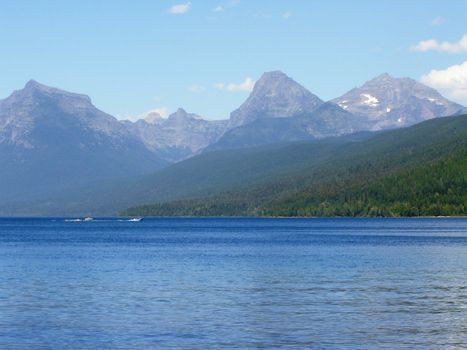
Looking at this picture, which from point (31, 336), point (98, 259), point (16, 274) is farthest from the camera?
point (98, 259)

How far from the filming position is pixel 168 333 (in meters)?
62.5

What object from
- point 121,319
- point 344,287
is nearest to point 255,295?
point 344,287

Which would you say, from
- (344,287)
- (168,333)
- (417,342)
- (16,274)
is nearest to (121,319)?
(168,333)

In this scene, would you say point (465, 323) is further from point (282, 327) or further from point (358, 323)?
point (282, 327)

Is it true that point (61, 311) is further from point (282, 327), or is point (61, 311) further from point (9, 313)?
point (282, 327)

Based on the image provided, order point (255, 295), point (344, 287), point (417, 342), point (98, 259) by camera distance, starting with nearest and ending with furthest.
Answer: point (417, 342), point (255, 295), point (344, 287), point (98, 259)

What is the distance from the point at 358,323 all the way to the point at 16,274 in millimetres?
61747

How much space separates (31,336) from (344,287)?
39901 mm

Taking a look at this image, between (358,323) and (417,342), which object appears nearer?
(417,342)

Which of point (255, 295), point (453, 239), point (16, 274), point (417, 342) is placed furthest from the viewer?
point (453, 239)

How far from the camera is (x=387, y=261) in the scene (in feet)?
425

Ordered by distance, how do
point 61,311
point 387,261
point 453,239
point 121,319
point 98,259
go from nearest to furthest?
1. point 121,319
2. point 61,311
3. point 387,261
4. point 98,259
5. point 453,239

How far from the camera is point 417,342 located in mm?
58094

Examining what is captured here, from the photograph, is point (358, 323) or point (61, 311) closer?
point (358, 323)
